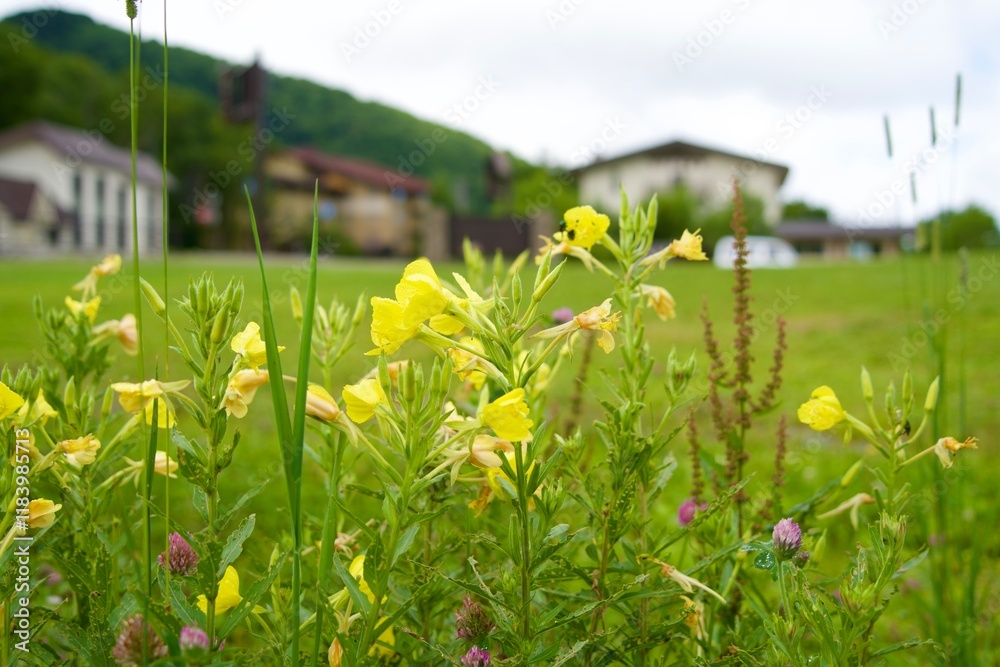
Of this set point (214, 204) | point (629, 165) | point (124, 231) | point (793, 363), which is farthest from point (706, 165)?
point (793, 363)

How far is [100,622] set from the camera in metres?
0.82

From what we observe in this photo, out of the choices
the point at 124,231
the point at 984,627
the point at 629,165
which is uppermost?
the point at 629,165

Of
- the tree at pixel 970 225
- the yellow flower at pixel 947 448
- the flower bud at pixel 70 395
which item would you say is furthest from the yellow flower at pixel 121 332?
the tree at pixel 970 225

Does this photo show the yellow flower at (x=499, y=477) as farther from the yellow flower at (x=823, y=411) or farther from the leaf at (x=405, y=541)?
the yellow flower at (x=823, y=411)

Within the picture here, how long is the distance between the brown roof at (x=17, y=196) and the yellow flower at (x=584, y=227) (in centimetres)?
3636

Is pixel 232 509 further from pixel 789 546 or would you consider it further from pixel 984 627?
pixel 984 627

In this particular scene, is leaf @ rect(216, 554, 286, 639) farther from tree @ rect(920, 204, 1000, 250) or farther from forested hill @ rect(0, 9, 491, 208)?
forested hill @ rect(0, 9, 491, 208)

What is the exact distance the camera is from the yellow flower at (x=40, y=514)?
84cm

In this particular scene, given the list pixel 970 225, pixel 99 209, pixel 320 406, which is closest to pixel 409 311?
pixel 320 406

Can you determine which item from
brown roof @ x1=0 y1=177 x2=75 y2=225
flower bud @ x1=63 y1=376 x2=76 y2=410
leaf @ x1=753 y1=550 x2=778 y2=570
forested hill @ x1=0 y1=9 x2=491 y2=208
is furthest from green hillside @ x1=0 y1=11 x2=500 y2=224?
leaf @ x1=753 y1=550 x2=778 y2=570

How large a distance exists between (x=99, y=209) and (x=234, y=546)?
41.7m

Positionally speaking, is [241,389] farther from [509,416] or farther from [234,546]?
[509,416]

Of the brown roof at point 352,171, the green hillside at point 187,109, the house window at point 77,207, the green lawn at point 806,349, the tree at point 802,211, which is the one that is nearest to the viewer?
the green lawn at point 806,349

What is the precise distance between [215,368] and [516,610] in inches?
16.7
